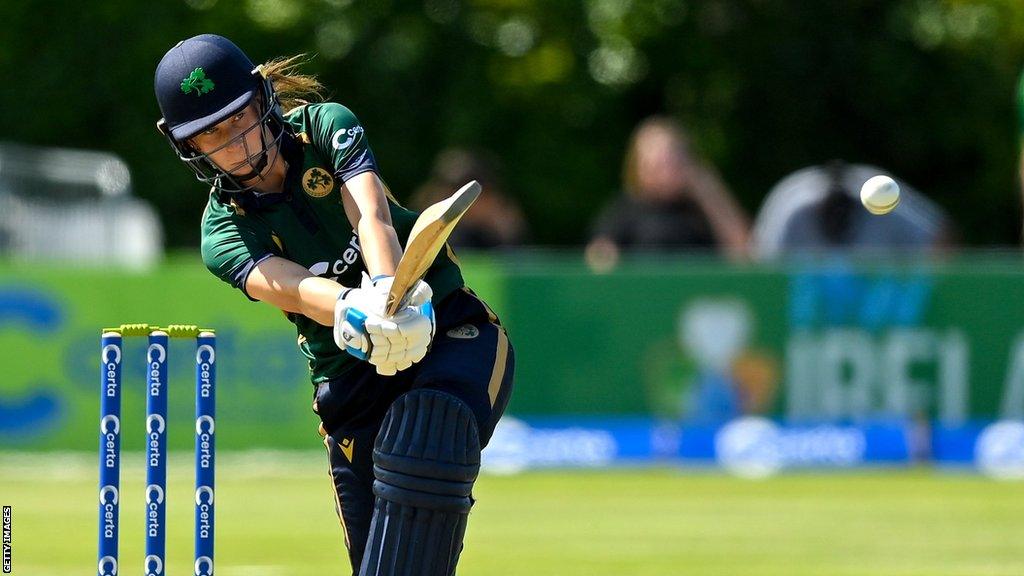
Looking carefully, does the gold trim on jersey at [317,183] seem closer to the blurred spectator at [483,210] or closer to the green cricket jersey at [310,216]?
the green cricket jersey at [310,216]

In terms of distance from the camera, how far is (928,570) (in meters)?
6.31

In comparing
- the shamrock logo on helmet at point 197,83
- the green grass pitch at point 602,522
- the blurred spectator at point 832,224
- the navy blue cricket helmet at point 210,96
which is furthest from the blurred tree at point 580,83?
the shamrock logo on helmet at point 197,83

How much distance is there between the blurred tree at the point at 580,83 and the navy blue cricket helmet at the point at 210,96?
36.4 ft

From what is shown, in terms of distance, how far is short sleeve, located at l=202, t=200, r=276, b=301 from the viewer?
14.2 ft

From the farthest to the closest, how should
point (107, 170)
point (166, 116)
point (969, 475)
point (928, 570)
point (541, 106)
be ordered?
1. point (541, 106)
2. point (107, 170)
3. point (969, 475)
4. point (928, 570)
5. point (166, 116)

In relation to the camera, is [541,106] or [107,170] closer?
[107,170]

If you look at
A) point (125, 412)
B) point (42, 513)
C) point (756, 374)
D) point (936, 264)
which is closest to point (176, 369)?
point (125, 412)

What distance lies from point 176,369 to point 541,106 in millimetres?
6417

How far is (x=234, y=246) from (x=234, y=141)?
269 mm

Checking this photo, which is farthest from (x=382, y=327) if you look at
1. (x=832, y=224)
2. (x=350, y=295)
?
(x=832, y=224)

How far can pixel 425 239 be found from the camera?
3.90 meters

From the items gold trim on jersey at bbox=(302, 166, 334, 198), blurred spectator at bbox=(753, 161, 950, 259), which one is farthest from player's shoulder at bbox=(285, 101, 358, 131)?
blurred spectator at bbox=(753, 161, 950, 259)

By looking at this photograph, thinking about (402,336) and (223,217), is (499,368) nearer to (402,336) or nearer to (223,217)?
(402,336)

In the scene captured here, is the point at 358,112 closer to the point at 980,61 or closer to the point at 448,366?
the point at 980,61
